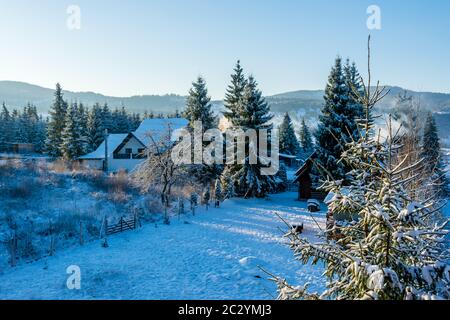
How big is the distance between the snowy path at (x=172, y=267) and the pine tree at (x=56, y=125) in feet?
132

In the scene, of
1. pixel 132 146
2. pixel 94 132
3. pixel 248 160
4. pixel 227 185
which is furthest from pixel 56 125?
pixel 248 160

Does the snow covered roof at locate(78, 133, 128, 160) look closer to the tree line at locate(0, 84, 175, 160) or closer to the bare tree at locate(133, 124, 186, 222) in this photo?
the tree line at locate(0, 84, 175, 160)

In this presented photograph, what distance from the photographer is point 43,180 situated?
26938 millimetres

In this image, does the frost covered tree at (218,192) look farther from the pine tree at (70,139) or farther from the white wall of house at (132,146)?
the pine tree at (70,139)

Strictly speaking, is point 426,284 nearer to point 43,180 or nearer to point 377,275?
point 377,275

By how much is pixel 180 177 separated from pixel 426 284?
99.7 feet

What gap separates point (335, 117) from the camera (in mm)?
28094

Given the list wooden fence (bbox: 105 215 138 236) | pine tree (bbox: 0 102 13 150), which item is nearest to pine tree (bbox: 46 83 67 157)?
pine tree (bbox: 0 102 13 150)

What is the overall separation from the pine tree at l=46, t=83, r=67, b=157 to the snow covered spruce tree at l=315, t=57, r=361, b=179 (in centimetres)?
4368

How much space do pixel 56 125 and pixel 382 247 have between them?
59.4 m

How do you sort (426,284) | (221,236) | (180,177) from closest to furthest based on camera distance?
(426,284), (221,236), (180,177)
